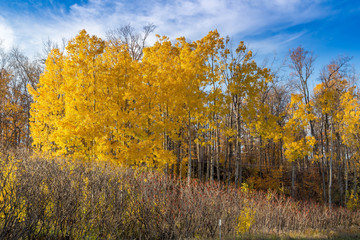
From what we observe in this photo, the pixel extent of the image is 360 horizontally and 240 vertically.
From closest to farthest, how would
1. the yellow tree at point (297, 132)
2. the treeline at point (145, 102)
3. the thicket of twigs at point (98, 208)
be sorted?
1. the thicket of twigs at point (98, 208)
2. the treeline at point (145, 102)
3. the yellow tree at point (297, 132)

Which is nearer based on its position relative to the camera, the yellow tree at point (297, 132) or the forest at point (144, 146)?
the forest at point (144, 146)

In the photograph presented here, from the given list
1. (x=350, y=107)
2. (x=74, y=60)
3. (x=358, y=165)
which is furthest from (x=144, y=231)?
(x=358, y=165)

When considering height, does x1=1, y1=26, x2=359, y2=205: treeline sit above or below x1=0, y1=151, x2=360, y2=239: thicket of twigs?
above

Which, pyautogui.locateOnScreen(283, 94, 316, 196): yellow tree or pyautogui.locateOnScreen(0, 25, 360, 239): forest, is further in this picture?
pyautogui.locateOnScreen(283, 94, 316, 196): yellow tree

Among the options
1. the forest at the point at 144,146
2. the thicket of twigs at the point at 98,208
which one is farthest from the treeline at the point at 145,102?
the thicket of twigs at the point at 98,208

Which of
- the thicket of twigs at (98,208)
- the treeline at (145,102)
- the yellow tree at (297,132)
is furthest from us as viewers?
the yellow tree at (297,132)

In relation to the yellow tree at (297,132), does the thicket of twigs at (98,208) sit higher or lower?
lower

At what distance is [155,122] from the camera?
14.8 metres

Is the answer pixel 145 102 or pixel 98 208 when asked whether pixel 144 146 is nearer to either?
pixel 145 102

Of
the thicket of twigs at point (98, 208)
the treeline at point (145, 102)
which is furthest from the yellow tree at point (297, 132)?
the thicket of twigs at point (98, 208)

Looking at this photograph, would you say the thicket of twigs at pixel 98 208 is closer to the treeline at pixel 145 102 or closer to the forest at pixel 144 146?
the forest at pixel 144 146

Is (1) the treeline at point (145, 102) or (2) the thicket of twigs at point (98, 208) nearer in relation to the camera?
(2) the thicket of twigs at point (98, 208)

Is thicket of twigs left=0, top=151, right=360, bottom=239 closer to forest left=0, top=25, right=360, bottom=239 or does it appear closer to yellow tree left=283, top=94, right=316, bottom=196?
forest left=0, top=25, right=360, bottom=239

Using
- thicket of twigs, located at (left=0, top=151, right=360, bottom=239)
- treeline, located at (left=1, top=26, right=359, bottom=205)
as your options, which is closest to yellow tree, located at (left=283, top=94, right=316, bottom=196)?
treeline, located at (left=1, top=26, right=359, bottom=205)
